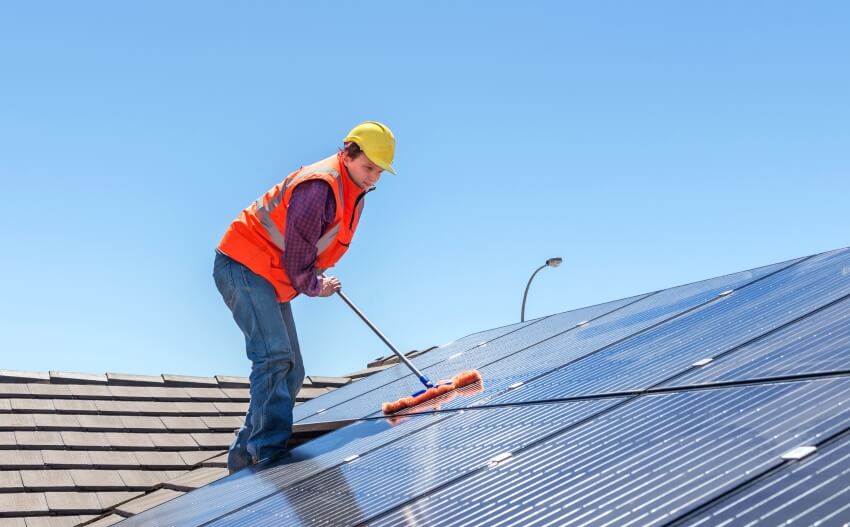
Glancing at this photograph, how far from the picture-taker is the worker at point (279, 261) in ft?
19.5

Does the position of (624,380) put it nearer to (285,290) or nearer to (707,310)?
(707,310)

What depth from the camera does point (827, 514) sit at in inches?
78.0

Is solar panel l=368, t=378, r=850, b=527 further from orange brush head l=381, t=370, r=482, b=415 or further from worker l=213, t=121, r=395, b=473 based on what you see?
worker l=213, t=121, r=395, b=473

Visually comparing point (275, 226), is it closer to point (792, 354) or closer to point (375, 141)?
point (375, 141)

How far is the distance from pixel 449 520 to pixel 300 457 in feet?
8.98

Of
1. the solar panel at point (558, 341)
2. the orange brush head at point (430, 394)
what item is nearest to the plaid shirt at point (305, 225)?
the orange brush head at point (430, 394)

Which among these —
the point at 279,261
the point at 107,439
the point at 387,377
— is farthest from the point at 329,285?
the point at 107,439

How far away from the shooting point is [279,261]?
249 inches

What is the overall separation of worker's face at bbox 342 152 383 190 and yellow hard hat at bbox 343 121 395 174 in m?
0.04

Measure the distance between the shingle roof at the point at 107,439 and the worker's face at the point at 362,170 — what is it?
5.99 ft

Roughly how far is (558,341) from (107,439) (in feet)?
12.6

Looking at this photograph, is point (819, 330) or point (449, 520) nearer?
point (449, 520)

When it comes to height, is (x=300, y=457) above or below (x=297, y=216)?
below

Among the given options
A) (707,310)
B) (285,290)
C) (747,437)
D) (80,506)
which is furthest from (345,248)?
(747,437)
